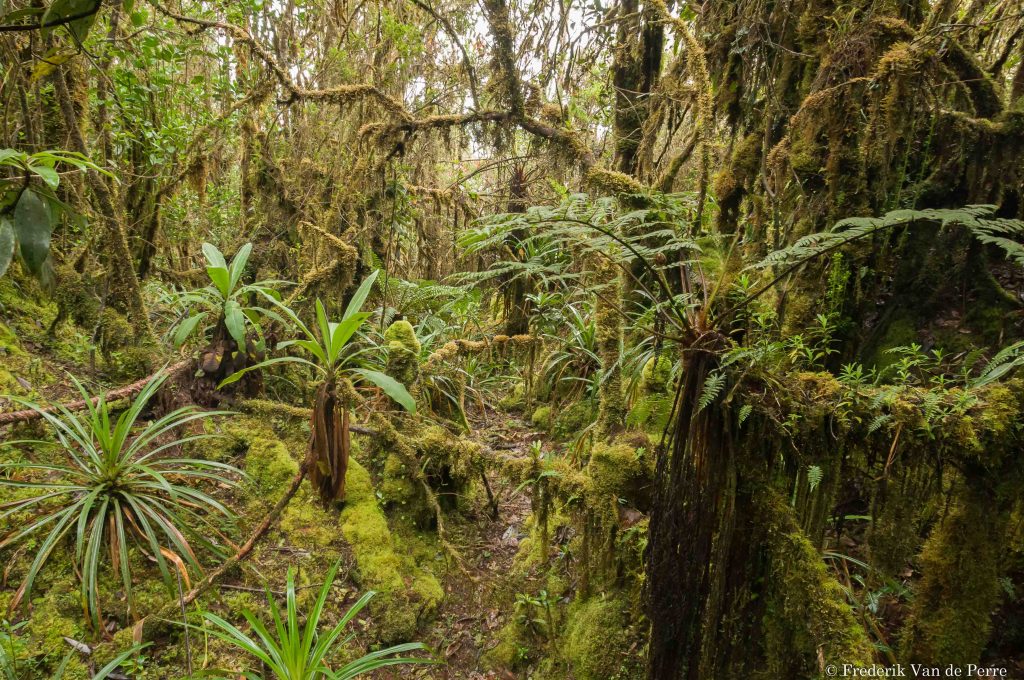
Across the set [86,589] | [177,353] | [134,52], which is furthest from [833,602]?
[134,52]

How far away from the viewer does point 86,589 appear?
2.19 metres

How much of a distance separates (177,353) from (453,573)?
8.90ft

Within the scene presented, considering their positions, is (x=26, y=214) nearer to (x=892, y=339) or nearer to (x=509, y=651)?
(x=509, y=651)

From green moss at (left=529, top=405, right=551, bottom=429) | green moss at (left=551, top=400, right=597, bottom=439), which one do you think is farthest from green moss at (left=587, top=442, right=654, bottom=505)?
green moss at (left=529, top=405, right=551, bottom=429)

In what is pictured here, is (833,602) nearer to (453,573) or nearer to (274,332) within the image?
(453,573)

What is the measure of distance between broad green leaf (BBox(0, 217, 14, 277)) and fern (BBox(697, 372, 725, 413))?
1845mm

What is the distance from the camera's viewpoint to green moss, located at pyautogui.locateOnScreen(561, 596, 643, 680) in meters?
2.36

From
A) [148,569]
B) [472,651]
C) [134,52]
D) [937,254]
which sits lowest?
[472,651]

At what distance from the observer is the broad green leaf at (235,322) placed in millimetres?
2836

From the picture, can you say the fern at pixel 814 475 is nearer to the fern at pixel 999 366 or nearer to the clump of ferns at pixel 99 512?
the fern at pixel 999 366

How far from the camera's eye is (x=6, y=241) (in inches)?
42.6

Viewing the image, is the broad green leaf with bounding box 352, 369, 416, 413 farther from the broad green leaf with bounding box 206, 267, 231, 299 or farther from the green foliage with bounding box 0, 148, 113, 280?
the green foliage with bounding box 0, 148, 113, 280

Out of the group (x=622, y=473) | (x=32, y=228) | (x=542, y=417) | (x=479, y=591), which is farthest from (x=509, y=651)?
(x=32, y=228)

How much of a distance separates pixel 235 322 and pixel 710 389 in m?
2.60
